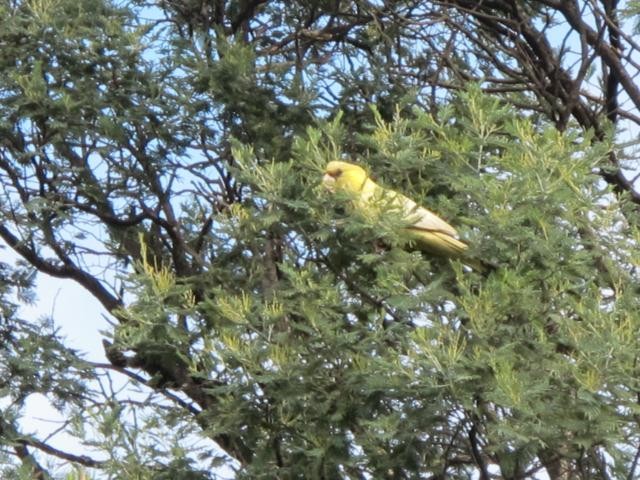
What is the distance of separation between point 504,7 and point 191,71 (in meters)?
2.31

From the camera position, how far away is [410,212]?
5.51 metres

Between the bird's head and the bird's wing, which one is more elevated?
the bird's head

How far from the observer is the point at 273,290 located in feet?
20.4

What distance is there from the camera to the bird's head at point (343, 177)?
5.58m

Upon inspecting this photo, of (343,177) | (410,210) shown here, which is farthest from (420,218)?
(343,177)

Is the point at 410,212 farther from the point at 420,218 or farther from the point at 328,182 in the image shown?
the point at 328,182

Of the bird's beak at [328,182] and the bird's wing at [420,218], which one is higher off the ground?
the bird's beak at [328,182]

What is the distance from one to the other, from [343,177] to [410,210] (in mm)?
317

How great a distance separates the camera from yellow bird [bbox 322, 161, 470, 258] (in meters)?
5.51

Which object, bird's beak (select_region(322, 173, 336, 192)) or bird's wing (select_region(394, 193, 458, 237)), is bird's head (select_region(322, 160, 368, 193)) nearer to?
bird's beak (select_region(322, 173, 336, 192))

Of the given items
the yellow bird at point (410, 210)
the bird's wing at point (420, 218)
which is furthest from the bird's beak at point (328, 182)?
the bird's wing at point (420, 218)

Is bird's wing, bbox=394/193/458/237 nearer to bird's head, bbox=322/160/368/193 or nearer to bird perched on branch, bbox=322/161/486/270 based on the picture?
bird perched on branch, bbox=322/161/486/270

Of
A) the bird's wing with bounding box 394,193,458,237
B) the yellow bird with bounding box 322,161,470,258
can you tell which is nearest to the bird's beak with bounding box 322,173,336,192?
the yellow bird with bounding box 322,161,470,258

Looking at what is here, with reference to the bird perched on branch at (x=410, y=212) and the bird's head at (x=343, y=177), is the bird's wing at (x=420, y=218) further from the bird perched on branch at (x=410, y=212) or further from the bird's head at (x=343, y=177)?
the bird's head at (x=343, y=177)
